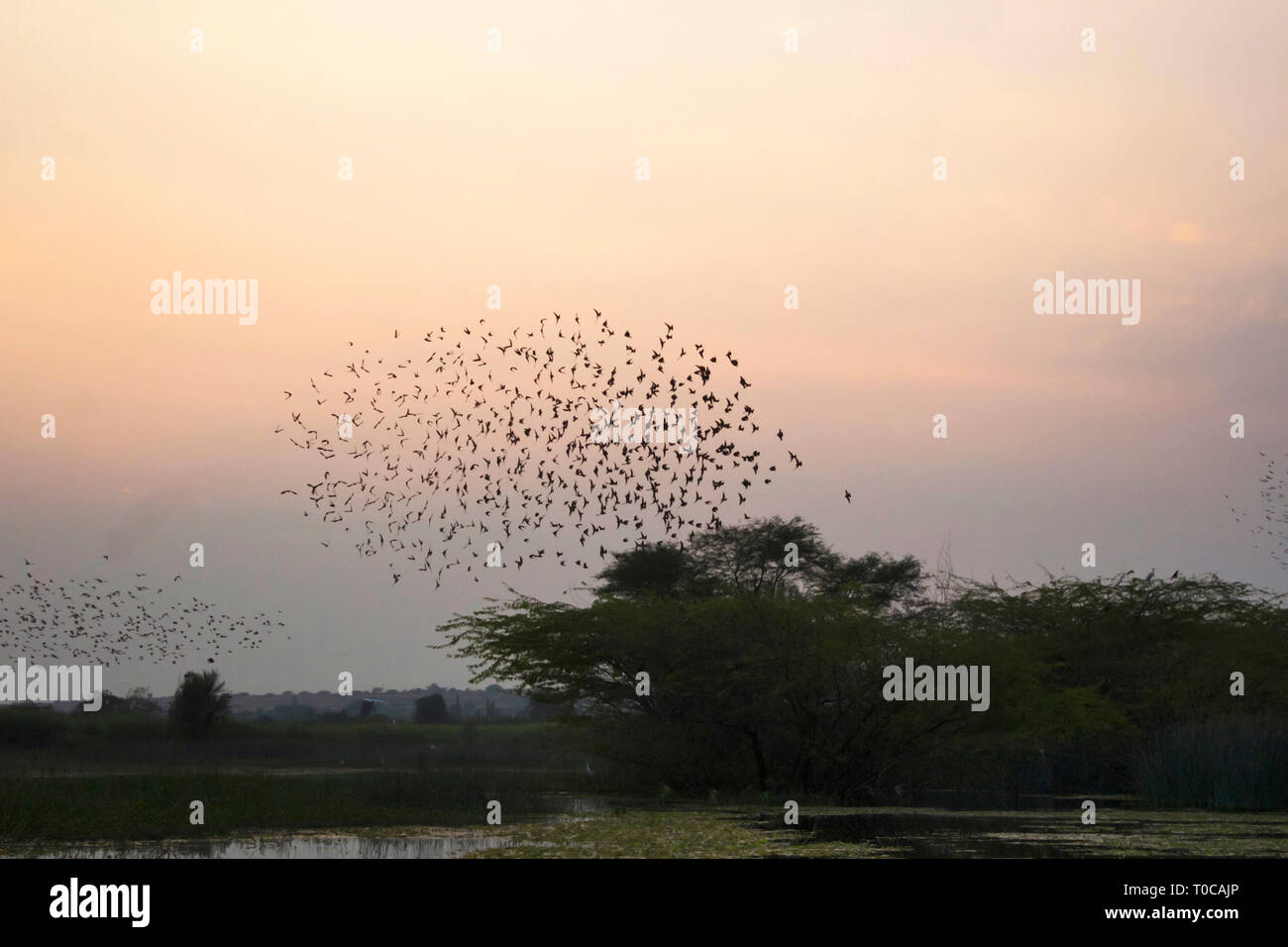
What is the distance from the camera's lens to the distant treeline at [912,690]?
25.7 m

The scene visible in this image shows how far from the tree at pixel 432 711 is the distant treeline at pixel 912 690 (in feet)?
141

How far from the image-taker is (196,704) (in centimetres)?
4156

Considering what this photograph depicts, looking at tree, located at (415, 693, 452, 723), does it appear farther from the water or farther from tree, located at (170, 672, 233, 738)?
the water

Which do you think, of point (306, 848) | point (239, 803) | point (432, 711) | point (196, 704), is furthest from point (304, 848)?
point (432, 711)

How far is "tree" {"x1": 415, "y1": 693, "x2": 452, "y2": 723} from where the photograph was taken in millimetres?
73481

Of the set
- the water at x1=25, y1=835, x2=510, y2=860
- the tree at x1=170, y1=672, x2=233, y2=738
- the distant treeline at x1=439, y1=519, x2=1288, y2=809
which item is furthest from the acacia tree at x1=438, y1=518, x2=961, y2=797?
the tree at x1=170, y1=672, x2=233, y2=738

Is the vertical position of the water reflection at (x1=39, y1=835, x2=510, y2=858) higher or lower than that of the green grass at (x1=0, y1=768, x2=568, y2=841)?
higher

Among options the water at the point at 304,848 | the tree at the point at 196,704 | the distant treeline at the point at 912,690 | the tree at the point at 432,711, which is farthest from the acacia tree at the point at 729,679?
the tree at the point at 432,711

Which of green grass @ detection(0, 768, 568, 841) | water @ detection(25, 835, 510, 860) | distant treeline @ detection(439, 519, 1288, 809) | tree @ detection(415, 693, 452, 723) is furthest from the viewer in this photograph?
tree @ detection(415, 693, 452, 723)

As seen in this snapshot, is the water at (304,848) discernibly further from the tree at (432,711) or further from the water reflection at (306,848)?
the tree at (432,711)

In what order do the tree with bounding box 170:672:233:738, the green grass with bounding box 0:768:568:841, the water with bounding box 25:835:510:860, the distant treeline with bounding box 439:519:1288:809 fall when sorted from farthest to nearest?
the tree with bounding box 170:672:233:738 → the distant treeline with bounding box 439:519:1288:809 → the green grass with bounding box 0:768:568:841 → the water with bounding box 25:835:510:860

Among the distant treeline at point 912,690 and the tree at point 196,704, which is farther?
the tree at point 196,704

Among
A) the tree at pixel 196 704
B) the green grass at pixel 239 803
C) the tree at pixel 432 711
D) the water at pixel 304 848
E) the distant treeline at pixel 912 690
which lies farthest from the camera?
the tree at pixel 432 711

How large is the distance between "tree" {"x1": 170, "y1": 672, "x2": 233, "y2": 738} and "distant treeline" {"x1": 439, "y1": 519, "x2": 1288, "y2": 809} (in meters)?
15.6
